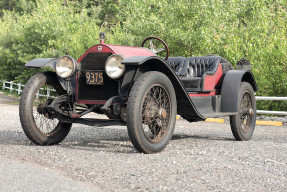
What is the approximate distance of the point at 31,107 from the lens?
6.12m

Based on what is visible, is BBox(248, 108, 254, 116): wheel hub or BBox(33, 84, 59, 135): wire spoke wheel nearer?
BBox(33, 84, 59, 135): wire spoke wheel

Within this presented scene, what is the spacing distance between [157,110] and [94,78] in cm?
105

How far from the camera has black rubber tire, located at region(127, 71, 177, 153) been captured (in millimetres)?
5480

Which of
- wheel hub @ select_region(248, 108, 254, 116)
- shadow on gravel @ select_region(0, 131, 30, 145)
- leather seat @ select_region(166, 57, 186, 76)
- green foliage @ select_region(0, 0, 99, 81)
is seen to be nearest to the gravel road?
A: shadow on gravel @ select_region(0, 131, 30, 145)

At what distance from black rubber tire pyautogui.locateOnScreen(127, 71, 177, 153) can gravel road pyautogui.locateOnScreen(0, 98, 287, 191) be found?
156mm

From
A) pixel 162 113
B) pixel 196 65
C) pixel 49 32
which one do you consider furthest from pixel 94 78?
pixel 49 32

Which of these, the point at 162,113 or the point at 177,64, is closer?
the point at 162,113

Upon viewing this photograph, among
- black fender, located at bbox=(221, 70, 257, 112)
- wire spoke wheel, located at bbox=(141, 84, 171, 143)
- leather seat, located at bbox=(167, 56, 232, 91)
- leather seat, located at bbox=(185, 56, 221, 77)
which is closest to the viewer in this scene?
wire spoke wheel, located at bbox=(141, 84, 171, 143)

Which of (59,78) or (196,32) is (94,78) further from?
(196,32)

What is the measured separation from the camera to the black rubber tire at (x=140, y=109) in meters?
5.48

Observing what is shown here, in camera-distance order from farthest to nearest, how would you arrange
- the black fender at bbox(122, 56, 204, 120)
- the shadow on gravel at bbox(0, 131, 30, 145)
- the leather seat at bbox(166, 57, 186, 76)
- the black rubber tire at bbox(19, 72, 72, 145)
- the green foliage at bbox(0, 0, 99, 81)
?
the green foliage at bbox(0, 0, 99, 81) < the leather seat at bbox(166, 57, 186, 76) < the shadow on gravel at bbox(0, 131, 30, 145) < the black rubber tire at bbox(19, 72, 72, 145) < the black fender at bbox(122, 56, 204, 120)

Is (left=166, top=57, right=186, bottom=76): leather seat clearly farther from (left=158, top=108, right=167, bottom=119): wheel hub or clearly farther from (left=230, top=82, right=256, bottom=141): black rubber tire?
(left=158, top=108, right=167, bottom=119): wheel hub

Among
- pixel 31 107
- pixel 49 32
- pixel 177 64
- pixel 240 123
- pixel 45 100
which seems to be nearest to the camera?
pixel 31 107

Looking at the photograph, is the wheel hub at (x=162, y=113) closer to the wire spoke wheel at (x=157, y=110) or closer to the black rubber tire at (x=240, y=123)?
the wire spoke wheel at (x=157, y=110)
